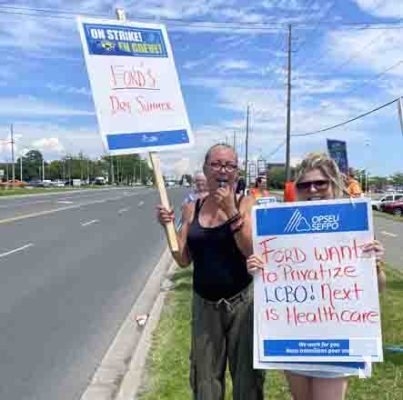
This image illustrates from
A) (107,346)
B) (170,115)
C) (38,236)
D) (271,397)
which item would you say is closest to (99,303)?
(107,346)

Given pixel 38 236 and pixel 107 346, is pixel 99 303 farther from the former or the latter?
pixel 38 236

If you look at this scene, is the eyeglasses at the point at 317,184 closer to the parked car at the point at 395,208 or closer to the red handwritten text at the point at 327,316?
the red handwritten text at the point at 327,316

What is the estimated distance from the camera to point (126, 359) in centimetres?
696

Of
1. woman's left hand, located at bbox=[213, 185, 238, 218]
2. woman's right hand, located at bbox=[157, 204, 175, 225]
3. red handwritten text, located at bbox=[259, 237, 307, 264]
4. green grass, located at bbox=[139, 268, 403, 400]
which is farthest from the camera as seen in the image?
green grass, located at bbox=[139, 268, 403, 400]

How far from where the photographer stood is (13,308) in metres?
9.54

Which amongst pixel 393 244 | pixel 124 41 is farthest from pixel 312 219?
pixel 393 244

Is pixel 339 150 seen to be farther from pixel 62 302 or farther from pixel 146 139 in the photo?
pixel 146 139

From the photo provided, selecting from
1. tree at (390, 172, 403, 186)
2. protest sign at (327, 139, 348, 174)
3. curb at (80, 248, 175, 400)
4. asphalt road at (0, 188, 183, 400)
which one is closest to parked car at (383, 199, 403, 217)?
asphalt road at (0, 188, 183, 400)

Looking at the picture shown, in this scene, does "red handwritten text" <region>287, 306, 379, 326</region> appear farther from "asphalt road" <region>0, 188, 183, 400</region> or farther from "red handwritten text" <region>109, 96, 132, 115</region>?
"asphalt road" <region>0, 188, 183, 400</region>

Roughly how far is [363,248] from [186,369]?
10.6 feet

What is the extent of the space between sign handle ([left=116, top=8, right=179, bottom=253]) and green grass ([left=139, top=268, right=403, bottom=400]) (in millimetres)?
1934

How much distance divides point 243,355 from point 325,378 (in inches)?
21.6

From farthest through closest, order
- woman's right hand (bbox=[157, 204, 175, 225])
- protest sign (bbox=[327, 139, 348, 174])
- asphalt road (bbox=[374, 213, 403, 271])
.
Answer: protest sign (bbox=[327, 139, 348, 174]) < asphalt road (bbox=[374, 213, 403, 271]) < woman's right hand (bbox=[157, 204, 175, 225])

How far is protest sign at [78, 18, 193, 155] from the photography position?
13.7 feet
